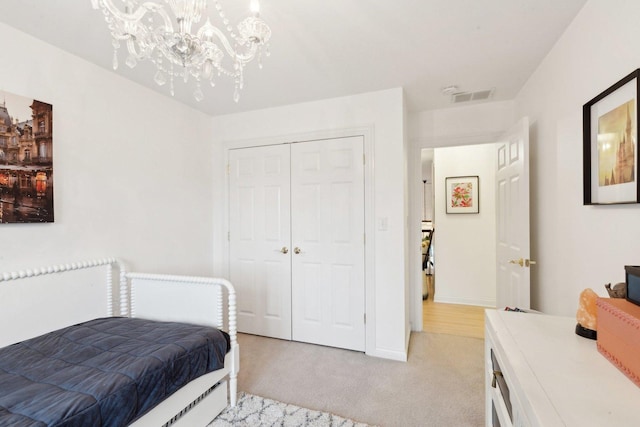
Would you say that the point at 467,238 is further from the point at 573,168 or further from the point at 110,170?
the point at 110,170

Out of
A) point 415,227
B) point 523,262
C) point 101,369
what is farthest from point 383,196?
point 101,369

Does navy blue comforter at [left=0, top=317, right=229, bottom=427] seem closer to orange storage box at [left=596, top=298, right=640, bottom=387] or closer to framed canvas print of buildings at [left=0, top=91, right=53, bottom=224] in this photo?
framed canvas print of buildings at [left=0, top=91, right=53, bottom=224]

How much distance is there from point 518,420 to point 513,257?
5.88 feet

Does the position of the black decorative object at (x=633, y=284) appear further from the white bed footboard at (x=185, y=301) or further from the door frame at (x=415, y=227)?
the door frame at (x=415, y=227)

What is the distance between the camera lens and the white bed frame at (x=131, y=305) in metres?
1.62

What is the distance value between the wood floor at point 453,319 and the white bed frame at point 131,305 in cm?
233

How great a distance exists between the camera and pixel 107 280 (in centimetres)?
213

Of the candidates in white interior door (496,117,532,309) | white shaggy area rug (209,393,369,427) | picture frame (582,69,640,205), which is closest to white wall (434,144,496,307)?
white interior door (496,117,532,309)

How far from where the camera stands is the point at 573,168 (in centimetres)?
168

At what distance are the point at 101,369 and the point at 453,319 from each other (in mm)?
3458

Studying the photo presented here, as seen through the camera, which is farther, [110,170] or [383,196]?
[383,196]

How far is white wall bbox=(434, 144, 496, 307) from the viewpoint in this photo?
407 centimetres

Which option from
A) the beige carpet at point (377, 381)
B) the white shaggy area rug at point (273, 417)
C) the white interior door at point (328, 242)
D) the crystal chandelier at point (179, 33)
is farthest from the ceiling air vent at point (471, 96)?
the white shaggy area rug at point (273, 417)

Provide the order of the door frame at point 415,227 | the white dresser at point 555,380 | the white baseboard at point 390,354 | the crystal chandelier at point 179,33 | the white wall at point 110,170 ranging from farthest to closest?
the door frame at point 415,227
the white baseboard at point 390,354
the white wall at point 110,170
the crystal chandelier at point 179,33
the white dresser at point 555,380
